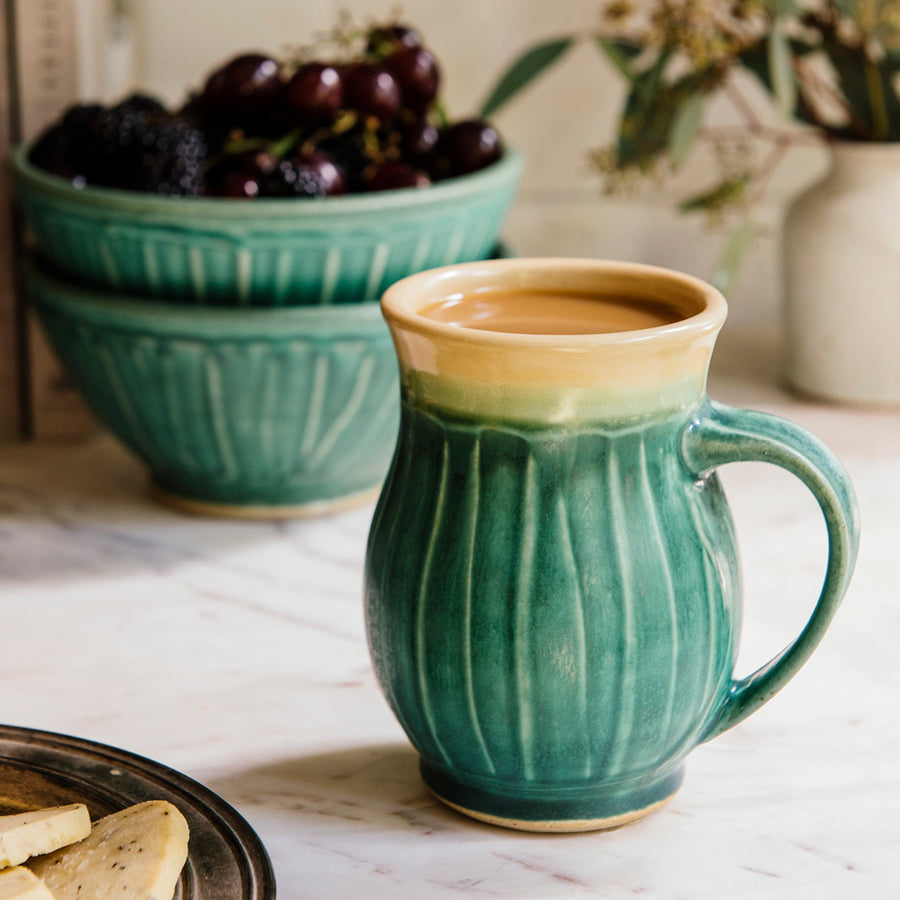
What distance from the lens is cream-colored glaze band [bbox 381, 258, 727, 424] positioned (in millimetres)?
407

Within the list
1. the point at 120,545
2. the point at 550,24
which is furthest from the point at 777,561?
the point at 550,24

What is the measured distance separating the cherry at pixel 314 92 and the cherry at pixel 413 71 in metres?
0.04

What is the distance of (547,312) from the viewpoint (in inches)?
18.8

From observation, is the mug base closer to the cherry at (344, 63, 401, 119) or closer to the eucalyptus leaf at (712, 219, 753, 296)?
the cherry at (344, 63, 401, 119)

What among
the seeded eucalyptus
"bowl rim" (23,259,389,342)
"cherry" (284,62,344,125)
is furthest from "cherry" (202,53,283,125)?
the seeded eucalyptus

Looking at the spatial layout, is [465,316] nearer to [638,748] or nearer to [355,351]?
[638,748]

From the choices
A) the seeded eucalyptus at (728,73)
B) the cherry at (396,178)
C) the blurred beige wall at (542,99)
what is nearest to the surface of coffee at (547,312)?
the cherry at (396,178)

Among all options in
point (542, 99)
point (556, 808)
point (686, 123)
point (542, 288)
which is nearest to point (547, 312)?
point (542, 288)

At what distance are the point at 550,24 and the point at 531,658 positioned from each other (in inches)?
28.2

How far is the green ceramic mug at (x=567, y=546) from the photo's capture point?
419 mm

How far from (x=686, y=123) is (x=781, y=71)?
7 cm

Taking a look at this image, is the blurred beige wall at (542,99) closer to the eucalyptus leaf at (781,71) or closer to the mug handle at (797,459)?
the eucalyptus leaf at (781,71)

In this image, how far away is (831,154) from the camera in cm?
92

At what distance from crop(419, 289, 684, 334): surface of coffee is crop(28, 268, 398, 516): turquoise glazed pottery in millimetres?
A: 243
